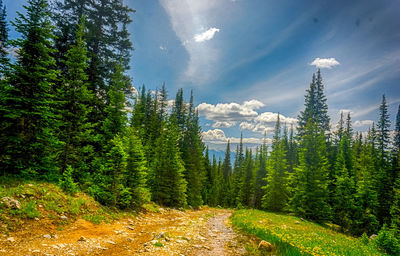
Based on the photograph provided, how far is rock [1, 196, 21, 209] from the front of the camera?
25.4ft

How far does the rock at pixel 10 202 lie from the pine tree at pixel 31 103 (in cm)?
343

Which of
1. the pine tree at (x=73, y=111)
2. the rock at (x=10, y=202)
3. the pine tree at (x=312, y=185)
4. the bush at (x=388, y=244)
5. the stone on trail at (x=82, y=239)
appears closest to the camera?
the rock at (x=10, y=202)

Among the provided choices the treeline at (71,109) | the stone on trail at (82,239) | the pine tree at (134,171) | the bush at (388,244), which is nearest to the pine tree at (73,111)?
the treeline at (71,109)

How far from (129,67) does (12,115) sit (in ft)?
43.3

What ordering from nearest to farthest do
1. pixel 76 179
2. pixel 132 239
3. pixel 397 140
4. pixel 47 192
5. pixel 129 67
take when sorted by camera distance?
pixel 132 239 → pixel 47 192 → pixel 76 179 → pixel 129 67 → pixel 397 140

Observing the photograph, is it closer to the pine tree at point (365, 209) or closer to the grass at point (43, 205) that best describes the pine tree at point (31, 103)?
the grass at point (43, 205)

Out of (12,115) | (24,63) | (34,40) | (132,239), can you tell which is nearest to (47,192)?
(12,115)

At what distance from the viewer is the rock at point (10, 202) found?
7742 mm

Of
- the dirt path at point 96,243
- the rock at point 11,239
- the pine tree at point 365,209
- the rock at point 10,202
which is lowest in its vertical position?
the pine tree at point 365,209

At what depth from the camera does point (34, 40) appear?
11.7m

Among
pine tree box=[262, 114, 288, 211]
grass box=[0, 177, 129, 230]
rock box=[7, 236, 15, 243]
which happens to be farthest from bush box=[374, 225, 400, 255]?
rock box=[7, 236, 15, 243]

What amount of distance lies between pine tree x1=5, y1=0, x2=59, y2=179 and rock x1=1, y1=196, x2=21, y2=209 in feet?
11.3

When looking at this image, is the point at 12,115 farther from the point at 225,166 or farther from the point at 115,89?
the point at 225,166

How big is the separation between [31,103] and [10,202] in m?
6.22
